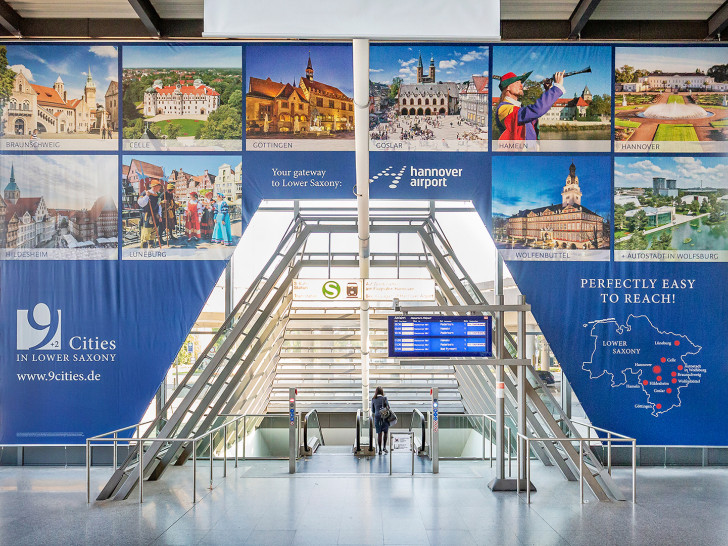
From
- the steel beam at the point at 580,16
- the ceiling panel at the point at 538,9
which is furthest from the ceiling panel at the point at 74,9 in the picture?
the steel beam at the point at 580,16

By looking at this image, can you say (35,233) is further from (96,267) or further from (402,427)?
(402,427)

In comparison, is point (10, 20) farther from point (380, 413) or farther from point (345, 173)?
point (380, 413)

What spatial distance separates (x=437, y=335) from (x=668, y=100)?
18.9 ft

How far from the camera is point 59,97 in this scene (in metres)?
11.8

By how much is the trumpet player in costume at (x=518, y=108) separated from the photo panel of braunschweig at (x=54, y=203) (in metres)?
6.56

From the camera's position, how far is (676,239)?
11797 millimetres

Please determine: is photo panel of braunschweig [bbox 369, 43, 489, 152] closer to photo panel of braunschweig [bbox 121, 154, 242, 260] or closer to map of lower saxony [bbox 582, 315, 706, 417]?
photo panel of braunschweig [bbox 121, 154, 242, 260]

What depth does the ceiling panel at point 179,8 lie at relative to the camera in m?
11.3

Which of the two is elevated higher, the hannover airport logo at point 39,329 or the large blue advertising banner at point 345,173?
the large blue advertising banner at point 345,173

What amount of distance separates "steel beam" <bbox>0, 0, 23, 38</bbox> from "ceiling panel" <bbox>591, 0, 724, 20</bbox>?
31.4 ft

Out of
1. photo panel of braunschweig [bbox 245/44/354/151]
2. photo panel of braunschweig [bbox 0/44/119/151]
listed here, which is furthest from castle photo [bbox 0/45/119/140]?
photo panel of braunschweig [bbox 245/44/354/151]

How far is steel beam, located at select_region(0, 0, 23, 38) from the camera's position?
37.2 ft

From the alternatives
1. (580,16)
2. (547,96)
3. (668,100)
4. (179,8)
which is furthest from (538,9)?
(179,8)

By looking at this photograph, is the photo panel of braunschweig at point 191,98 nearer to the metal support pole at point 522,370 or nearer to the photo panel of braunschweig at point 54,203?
the photo panel of braunschweig at point 54,203
